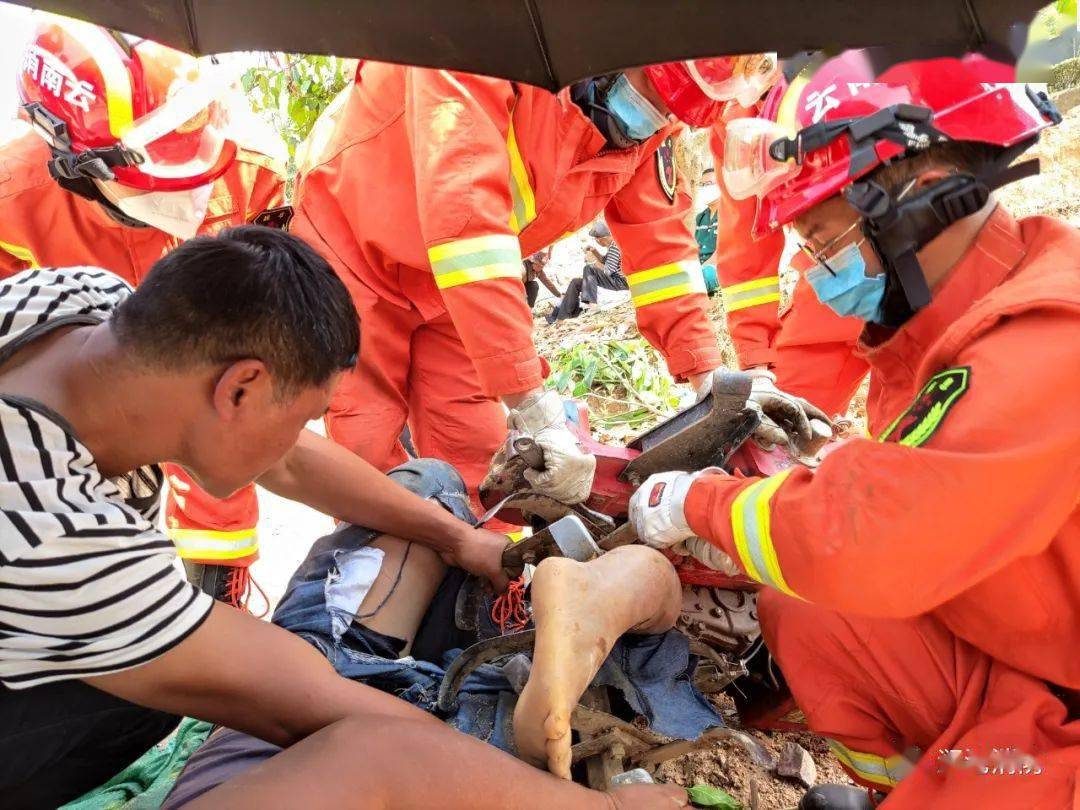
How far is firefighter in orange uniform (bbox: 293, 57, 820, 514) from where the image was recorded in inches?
95.3

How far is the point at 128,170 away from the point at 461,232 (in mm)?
1456

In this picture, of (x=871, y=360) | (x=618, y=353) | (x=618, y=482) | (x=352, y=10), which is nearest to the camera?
(x=352, y=10)

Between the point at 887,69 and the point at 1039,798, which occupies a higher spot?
the point at 887,69

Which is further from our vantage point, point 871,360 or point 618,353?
point 618,353

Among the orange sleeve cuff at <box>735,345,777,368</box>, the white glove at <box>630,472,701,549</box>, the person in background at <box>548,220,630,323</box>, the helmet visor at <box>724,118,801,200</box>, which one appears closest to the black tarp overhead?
the helmet visor at <box>724,118,801,200</box>

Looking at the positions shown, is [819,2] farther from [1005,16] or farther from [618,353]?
[618,353]

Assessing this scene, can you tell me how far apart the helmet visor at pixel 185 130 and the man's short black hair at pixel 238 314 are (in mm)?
1738

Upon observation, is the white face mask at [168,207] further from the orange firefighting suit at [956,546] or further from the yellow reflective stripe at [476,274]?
the orange firefighting suit at [956,546]

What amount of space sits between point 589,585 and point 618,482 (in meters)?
0.71

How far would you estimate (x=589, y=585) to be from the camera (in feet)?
5.42

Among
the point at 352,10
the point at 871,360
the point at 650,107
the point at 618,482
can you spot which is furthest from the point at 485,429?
the point at 352,10

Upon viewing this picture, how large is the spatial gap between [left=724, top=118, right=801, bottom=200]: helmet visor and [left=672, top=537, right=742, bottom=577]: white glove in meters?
0.92

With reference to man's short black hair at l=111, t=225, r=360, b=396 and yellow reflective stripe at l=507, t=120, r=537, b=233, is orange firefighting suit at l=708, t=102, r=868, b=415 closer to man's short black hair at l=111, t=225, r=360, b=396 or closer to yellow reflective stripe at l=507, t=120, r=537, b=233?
yellow reflective stripe at l=507, t=120, r=537, b=233

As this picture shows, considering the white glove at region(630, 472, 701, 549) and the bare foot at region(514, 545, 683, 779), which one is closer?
the bare foot at region(514, 545, 683, 779)
